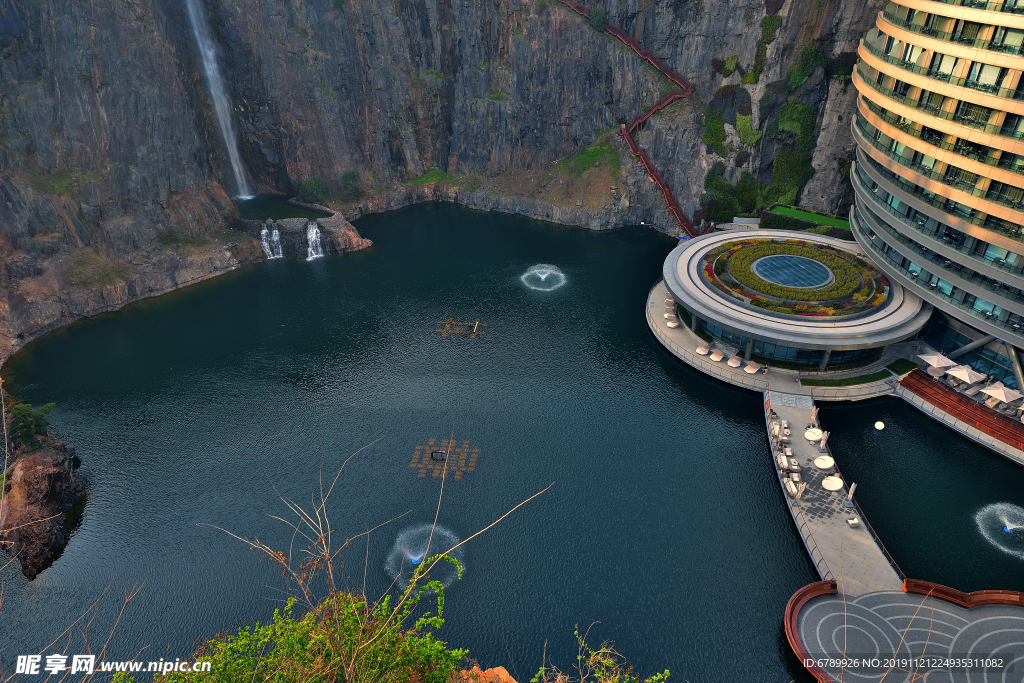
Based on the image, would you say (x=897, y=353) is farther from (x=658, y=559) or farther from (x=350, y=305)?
(x=350, y=305)

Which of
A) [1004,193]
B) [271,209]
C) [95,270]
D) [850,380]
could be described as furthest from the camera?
[271,209]

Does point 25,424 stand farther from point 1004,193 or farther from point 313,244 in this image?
point 1004,193

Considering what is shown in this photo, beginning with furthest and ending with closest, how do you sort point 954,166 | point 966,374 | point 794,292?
1. point 794,292
2. point 966,374
3. point 954,166

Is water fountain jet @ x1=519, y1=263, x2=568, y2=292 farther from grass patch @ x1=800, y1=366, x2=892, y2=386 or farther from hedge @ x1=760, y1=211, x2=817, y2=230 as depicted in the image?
grass patch @ x1=800, y1=366, x2=892, y2=386

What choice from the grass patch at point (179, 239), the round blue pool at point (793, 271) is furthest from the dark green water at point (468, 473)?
the round blue pool at point (793, 271)

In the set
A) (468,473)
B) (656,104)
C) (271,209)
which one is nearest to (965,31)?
(656,104)

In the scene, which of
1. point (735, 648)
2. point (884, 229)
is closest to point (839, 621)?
point (735, 648)
